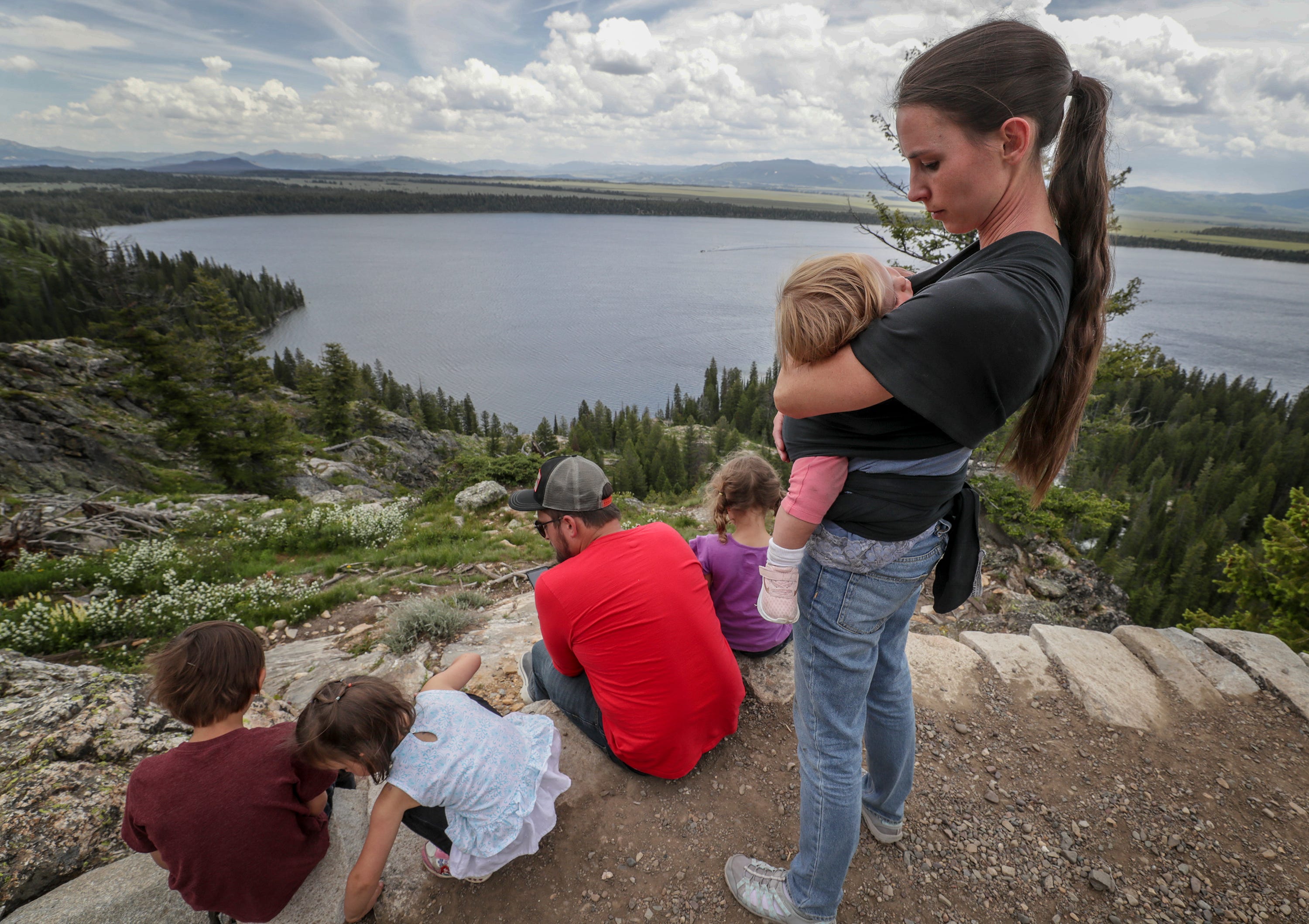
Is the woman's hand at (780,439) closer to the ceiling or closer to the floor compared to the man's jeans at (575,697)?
closer to the ceiling

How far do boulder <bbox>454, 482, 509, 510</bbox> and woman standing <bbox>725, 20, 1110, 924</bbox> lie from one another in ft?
32.0

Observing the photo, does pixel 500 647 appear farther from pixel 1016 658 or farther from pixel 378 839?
pixel 1016 658

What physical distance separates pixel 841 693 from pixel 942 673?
88.7 inches

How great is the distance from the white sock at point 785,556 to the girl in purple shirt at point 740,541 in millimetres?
1107

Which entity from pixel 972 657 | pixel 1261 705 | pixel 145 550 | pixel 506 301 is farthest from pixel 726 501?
pixel 506 301

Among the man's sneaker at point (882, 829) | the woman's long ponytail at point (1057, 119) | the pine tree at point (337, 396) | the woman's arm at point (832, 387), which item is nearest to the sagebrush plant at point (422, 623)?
the man's sneaker at point (882, 829)

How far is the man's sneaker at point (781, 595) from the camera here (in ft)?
5.49

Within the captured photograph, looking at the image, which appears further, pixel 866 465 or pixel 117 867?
pixel 117 867

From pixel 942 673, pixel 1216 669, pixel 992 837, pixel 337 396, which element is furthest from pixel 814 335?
pixel 337 396

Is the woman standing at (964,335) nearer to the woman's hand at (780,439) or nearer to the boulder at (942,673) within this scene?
the woman's hand at (780,439)

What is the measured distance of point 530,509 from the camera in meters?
2.66

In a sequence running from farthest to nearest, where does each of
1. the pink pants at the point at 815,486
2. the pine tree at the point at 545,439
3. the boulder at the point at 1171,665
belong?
the pine tree at the point at 545,439, the boulder at the point at 1171,665, the pink pants at the point at 815,486

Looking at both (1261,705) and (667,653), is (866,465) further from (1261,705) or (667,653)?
(1261,705)

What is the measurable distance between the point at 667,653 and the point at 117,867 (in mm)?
2328
